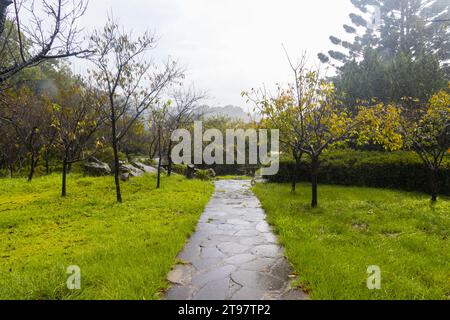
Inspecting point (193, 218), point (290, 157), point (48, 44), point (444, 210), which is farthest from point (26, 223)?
point (290, 157)

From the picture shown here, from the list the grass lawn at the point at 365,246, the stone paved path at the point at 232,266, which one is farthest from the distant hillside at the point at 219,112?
the stone paved path at the point at 232,266

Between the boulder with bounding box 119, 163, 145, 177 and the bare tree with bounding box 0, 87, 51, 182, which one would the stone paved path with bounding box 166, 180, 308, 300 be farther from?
the bare tree with bounding box 0, 87, 51, 182

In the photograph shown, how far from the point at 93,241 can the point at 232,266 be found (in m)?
2.73

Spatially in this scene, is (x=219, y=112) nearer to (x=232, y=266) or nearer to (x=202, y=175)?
(x=202, y=175)

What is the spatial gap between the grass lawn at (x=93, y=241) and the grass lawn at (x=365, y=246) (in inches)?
74.7

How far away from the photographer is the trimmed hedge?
36.4 ft

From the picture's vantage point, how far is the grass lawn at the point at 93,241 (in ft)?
11.0

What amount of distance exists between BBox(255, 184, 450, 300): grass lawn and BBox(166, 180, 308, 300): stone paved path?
0.26 m

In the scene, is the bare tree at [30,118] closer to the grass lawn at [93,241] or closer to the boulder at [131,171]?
the boulder at [131,171]

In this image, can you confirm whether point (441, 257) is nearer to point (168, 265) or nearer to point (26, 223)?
point (168, 265)

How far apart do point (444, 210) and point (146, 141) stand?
2482cm

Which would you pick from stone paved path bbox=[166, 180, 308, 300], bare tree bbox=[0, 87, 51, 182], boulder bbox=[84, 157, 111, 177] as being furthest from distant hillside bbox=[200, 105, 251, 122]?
bare tree bbox=[0, 87, 51, 182]

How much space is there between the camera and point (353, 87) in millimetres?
19562

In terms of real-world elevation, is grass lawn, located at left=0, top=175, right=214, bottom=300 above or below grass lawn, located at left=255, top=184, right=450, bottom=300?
below
